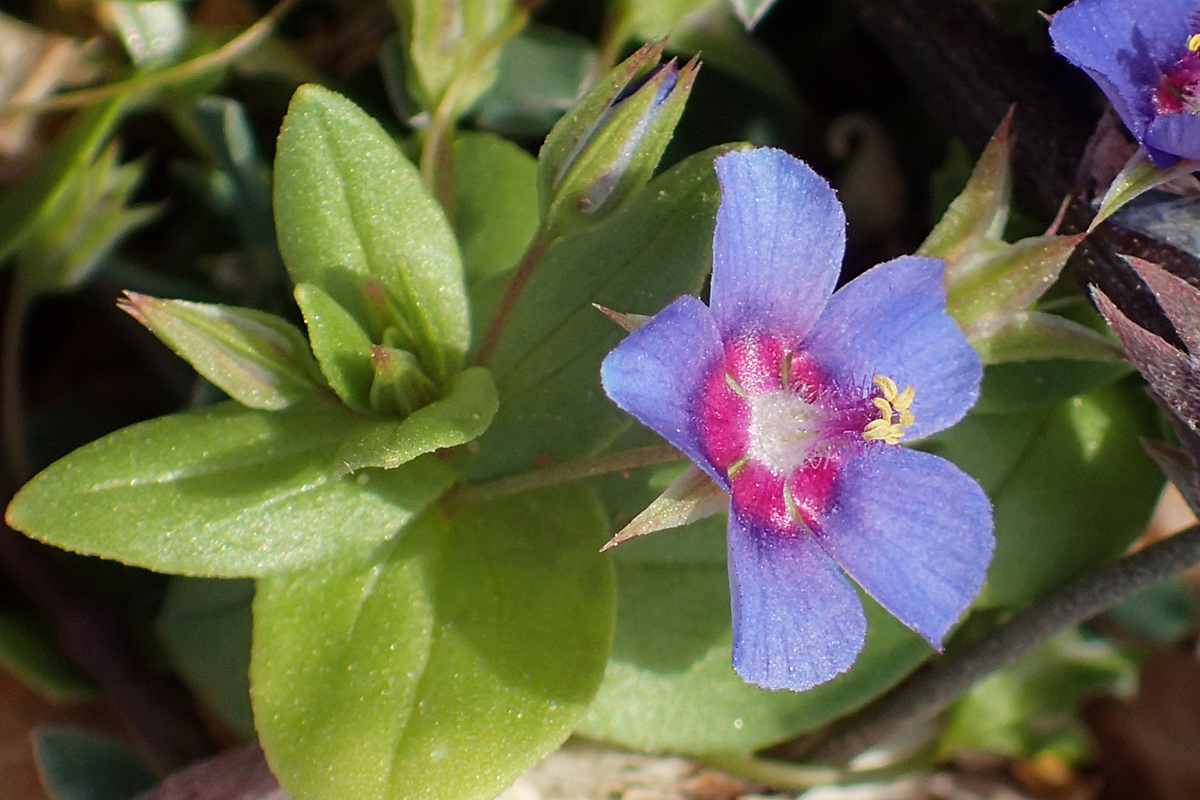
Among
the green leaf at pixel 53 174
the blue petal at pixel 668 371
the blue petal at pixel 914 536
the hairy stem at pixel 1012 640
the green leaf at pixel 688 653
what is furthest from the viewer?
the green leaf at pixel 53 174

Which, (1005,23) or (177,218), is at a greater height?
(1005,23)

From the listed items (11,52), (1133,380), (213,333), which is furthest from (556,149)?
(11,52)

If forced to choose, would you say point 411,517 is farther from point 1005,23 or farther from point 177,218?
point 1005,23

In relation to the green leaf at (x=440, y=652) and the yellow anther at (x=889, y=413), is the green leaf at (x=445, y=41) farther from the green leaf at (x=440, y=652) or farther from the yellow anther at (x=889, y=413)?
the yellow anther at (x=889, y=413)

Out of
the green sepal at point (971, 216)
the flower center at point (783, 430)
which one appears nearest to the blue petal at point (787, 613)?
the flower center at point (783, 430)

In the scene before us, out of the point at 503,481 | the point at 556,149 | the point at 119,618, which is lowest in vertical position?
the point at 119,618

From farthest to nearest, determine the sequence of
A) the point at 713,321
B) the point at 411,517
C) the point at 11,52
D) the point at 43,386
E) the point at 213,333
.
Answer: the point at 43,386 < the point at 11,52 < the point at 411,517 < the point at 213,333 < the point at 713,321

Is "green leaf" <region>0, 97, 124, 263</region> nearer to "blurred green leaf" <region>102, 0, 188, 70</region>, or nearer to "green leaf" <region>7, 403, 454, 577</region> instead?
"blurred green leaf" <region>102, 0, 188, 70</region>
